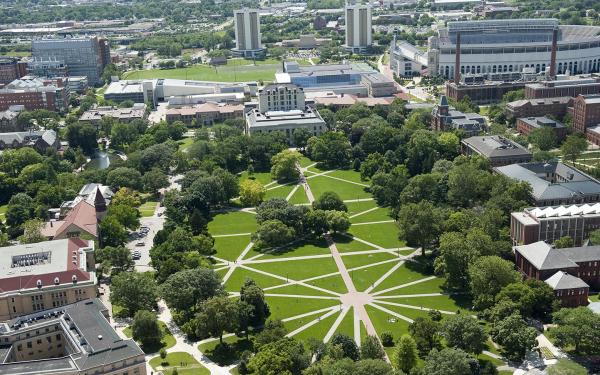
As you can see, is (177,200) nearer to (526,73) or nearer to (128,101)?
(128,101)

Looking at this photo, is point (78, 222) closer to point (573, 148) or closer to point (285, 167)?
point (285, 167)

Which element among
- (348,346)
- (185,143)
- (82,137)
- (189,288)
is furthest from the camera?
(185,143)

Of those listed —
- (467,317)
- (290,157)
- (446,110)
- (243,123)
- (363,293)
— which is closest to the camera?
(467,317)

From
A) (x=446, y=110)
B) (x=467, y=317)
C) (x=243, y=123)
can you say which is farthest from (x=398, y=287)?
(x=243, y=123)

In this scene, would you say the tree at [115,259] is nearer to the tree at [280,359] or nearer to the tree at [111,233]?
the tree at [111,233]

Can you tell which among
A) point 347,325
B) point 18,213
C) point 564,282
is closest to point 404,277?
point 347,325

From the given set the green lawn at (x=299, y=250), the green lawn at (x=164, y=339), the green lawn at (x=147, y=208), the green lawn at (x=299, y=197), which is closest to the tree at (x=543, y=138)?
the green lawn at (x=299, y=197)

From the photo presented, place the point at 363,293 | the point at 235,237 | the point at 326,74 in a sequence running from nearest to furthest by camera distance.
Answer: the point at 363,293 → the point at 235,237 → the point at 326,74

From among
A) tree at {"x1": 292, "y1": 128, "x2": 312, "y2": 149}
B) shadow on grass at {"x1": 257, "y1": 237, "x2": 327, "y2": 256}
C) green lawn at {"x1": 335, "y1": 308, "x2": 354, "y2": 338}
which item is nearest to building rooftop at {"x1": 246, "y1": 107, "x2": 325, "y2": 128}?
tree at {"x1": 292, "y1": 128, "x2": 312, "y2": 149}
